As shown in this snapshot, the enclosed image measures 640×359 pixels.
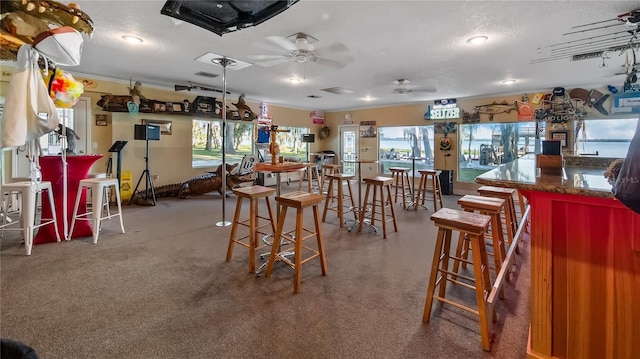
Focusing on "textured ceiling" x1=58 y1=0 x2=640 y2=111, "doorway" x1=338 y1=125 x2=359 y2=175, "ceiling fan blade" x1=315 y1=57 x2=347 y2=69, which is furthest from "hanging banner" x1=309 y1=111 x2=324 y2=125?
"ceiling fan blade" x1=315 y1=57 x2=347 y2=69

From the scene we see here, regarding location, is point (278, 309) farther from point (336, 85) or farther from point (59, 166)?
point (336, 85)

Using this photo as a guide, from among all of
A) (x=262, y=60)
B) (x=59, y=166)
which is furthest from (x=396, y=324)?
(x=59, y=166)

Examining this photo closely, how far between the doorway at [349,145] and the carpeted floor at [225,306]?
5949 mm

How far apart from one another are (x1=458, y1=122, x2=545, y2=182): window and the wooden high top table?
5542 mm

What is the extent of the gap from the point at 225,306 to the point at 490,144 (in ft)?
21.8

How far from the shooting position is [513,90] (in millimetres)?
5902

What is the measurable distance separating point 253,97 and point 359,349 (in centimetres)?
650

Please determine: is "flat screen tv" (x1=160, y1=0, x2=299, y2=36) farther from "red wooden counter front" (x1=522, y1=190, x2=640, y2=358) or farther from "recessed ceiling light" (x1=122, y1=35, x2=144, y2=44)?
"red wooden counter front" (x1=522, y1=190, x2=640, y2=358)

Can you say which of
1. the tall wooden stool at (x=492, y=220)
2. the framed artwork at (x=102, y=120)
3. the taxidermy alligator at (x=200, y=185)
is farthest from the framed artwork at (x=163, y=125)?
the tall wooden stool at (x=492, y=220)

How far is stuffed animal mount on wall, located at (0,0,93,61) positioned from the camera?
1478 mm

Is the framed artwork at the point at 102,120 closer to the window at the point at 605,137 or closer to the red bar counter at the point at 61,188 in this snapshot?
the red bar counter at the point at 61,188

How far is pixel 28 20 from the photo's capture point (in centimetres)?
153

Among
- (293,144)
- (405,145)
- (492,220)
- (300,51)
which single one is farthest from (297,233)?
(293,144)

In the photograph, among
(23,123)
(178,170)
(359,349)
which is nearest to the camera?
(23,123)
